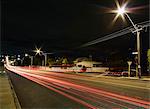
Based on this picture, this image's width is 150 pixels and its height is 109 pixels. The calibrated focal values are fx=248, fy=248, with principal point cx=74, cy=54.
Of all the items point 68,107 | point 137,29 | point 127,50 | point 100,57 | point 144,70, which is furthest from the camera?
point 100,57

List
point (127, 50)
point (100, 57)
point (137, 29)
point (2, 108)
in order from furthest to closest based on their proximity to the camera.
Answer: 1. point (100, 57)
2. point (127, 50)
3. point (137, 29)
4. point (2, 108)

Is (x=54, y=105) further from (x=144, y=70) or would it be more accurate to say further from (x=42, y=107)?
(x=144, y=70)

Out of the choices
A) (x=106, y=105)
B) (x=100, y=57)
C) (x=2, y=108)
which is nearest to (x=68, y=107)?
(x=106, y=105)

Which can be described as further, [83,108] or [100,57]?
[100,57]

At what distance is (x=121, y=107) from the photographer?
9672 mm

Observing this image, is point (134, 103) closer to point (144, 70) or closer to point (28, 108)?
point (28, 108)

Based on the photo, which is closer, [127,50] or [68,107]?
[68,107]

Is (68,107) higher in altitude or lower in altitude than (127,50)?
lower

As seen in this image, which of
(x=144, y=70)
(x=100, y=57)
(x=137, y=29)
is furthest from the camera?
(x=100, y=57)

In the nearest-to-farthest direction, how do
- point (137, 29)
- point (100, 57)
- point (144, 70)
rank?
point (137, 29) → point (144, 70) → point (100, 57)

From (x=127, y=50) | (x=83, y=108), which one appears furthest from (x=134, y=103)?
(x=127, y=50)

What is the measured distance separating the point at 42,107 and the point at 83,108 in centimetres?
176

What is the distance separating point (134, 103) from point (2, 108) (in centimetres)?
538

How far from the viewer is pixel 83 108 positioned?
9820mm
